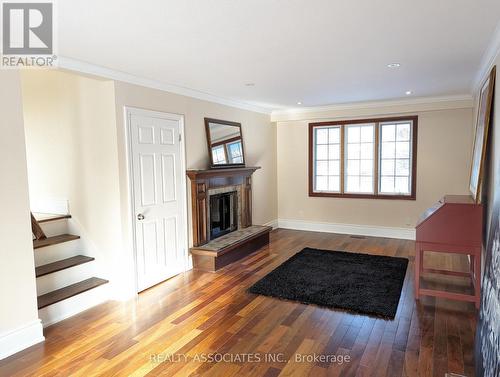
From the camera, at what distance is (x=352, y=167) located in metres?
6.67

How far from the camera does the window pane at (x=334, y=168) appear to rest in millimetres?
6812

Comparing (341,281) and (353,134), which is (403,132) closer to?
(353,134)

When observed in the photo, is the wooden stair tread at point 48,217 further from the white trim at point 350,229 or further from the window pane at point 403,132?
the window pane at point 403,132

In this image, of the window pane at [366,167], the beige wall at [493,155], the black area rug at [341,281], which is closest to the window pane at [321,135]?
the window pane at [366,167]

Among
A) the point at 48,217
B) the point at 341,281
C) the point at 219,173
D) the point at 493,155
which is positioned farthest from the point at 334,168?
the point at 48,217

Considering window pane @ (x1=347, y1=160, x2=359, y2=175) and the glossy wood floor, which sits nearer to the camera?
the glossy wood floor

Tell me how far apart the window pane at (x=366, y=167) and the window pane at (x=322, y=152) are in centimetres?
72

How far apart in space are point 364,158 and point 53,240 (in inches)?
206

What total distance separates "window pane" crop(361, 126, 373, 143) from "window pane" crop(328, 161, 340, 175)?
0.65m

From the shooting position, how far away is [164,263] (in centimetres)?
435

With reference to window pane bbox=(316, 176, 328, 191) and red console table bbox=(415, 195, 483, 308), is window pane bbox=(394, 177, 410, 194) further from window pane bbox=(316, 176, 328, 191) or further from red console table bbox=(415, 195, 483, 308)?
red console table bbox=(415, 195, 483, 308)

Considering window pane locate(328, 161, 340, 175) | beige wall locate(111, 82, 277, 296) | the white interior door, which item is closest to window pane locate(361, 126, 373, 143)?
window pane locate(328, 161, 340, 175)

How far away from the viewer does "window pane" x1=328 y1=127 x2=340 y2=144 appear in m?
6.77

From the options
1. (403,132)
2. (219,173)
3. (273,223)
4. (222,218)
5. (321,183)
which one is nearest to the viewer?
(219,173)
